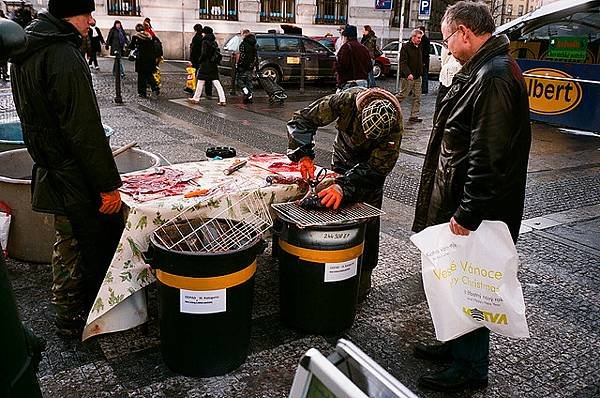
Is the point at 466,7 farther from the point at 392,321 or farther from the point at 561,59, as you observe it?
the point at 561,59

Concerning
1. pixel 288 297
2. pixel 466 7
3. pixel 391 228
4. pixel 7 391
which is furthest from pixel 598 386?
pixel 7 391

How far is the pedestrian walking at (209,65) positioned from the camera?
13.4m

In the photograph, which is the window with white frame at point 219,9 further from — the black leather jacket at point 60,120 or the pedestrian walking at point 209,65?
the black leather jacket at point 60,120

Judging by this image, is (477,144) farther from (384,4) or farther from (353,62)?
(384,4)

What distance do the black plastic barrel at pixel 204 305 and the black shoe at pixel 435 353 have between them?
110 centimetres

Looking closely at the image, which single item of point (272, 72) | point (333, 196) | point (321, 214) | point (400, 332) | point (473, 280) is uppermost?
point (272, 72)

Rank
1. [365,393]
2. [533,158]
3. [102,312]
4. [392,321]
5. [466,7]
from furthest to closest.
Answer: [533,158] < [392,321] < [102,312] < [466,7] < [365,393]

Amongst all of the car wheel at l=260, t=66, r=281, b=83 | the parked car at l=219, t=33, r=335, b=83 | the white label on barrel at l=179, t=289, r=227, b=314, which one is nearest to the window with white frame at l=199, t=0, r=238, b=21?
the parked car at l=219, t=33, r=335, b=83

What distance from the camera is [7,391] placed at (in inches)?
70.6

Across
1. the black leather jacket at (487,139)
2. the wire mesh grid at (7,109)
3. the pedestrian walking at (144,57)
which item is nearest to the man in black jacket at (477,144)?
the black leather jacket at (487,139)

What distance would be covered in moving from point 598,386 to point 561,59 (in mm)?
10272

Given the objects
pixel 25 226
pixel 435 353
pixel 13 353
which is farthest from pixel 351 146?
pixel 25 226

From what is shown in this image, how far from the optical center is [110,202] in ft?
11.0

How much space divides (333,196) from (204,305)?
107cm
